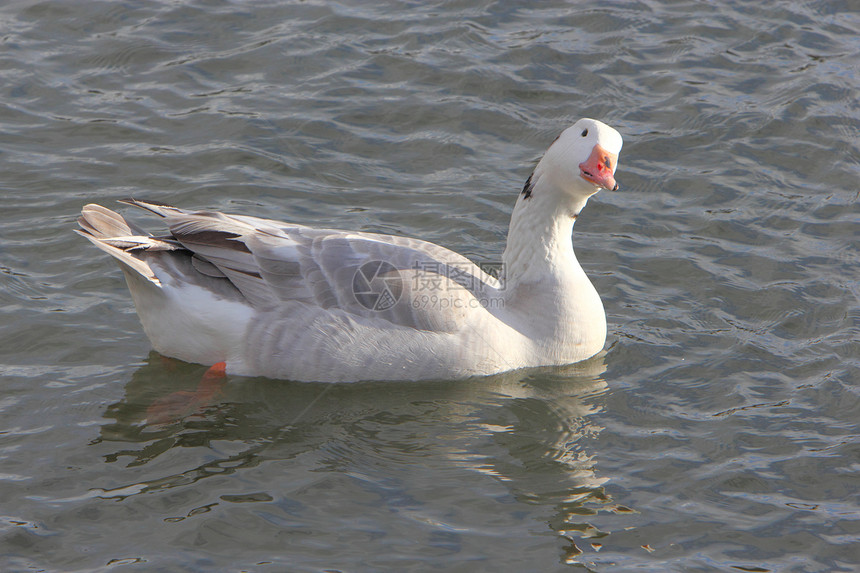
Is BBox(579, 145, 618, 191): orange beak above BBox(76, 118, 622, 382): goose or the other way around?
above

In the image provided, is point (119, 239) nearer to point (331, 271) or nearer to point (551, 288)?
point (331, 271)

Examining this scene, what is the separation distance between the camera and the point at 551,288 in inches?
294

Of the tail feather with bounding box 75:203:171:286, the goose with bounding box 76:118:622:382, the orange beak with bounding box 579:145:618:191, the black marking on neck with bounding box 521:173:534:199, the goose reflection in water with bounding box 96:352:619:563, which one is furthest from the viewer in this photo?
the black marking on neck with bounding box 521:173:534:199

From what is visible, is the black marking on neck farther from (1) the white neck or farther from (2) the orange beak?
(2) the orange beak

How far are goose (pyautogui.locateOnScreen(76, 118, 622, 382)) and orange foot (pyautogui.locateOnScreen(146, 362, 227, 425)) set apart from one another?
121 mm

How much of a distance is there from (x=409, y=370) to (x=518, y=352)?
888mm

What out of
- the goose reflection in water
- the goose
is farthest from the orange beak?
the goose reflection in water

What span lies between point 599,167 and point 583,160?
0.43ft

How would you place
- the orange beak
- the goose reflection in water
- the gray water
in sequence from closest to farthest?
the gray water
the goose reflection in water
the orange beak

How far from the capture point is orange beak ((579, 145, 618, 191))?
675 centimetres

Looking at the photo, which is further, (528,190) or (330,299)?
(528,190)

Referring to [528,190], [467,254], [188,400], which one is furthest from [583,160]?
[188,400]

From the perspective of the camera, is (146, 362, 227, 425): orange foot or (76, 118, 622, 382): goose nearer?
(146, 362, 227, 425): orange foot

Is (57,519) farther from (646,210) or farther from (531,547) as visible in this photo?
(646,210)
